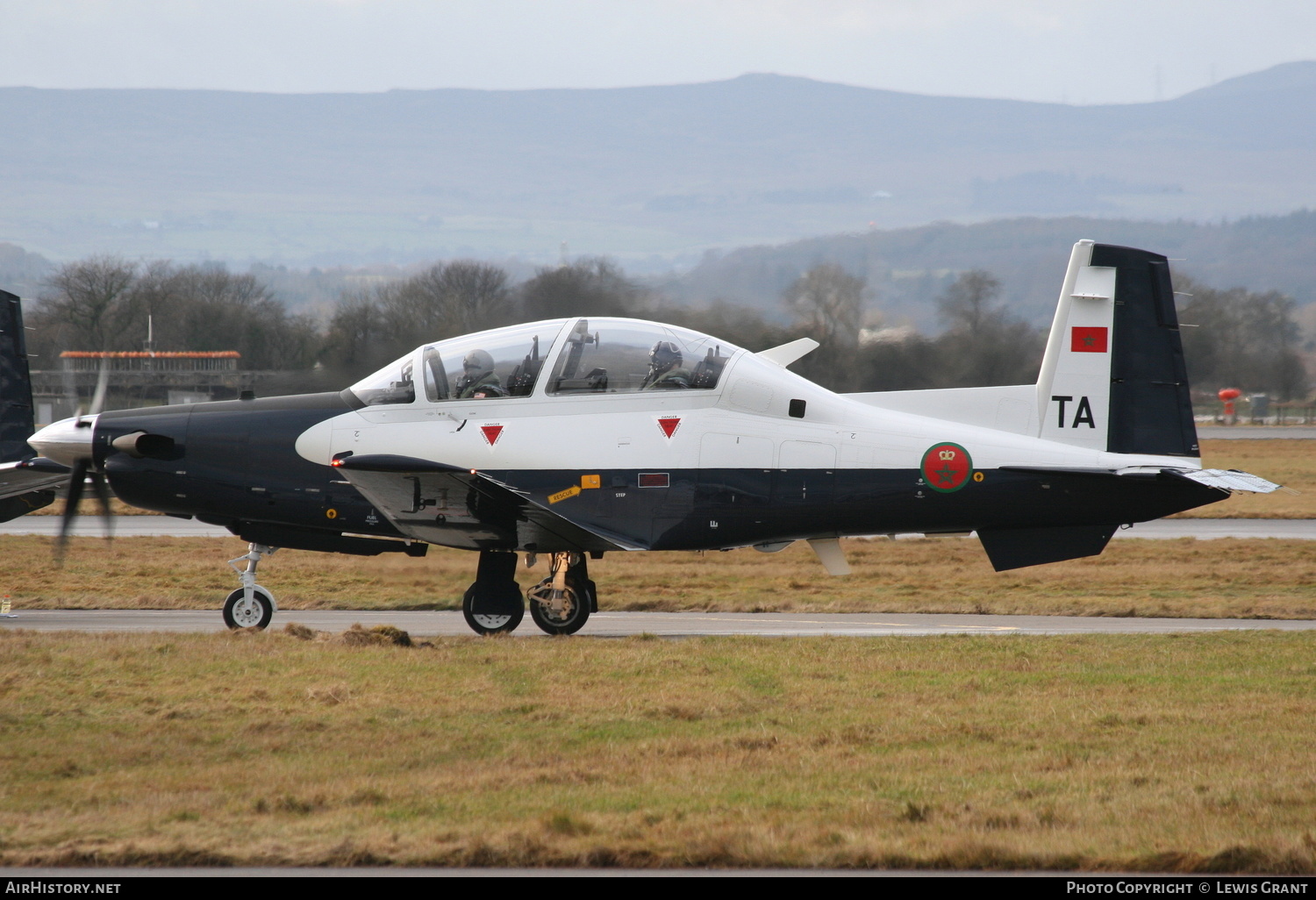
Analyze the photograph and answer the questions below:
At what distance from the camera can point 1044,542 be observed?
12.9 m

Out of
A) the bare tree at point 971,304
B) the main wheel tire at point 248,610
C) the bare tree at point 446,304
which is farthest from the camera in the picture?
the bare tree at point 971,304

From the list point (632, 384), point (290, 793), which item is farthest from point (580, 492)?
point (290, 793)

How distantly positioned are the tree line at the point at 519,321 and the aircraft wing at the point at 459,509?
589 cm

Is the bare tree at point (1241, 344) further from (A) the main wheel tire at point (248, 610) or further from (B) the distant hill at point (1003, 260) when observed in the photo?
(A) the main wheel tire at point (248, 610)

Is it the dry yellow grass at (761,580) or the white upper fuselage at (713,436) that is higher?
the white upper fuselage at (713,436)

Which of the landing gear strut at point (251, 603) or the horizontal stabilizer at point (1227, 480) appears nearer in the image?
the horizontal stabilizer at point (1227, 480)

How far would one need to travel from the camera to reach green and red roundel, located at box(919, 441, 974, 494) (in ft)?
42.0

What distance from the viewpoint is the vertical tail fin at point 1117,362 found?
514 inches

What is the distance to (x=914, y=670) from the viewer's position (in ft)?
36.9

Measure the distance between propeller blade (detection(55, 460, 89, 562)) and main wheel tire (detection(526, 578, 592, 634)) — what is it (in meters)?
4.93

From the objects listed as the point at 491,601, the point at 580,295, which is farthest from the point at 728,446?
the point at 580,295

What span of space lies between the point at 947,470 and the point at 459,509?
16.8 feet

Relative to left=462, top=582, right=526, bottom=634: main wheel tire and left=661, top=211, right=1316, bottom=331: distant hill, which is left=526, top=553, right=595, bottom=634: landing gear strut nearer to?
left=462, top=582, right=526, bottom=634: main wheel tire

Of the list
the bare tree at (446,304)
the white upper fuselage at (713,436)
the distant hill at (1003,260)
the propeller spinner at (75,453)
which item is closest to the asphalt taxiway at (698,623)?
the propeller spinner at (75,453)
